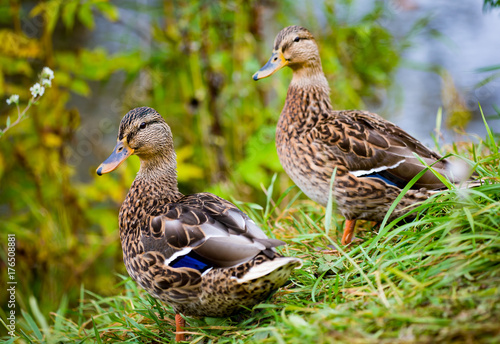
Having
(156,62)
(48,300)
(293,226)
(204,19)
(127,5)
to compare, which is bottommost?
(48,300)

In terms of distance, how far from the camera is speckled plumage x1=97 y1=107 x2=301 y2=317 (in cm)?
194

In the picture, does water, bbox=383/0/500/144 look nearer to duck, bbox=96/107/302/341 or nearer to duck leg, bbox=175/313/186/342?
duck, bbox=96/107/302/341

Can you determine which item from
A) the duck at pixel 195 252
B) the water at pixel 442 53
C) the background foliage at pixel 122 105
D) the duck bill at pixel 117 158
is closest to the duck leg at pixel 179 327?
the duck at pixel 195 252

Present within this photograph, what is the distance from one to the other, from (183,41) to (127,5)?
0.99m

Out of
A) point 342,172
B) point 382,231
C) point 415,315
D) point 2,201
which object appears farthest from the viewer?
point 2,201

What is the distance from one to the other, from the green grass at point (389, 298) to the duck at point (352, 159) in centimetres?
17

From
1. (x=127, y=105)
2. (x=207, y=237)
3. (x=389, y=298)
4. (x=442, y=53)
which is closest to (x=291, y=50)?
(x=207, y=237)

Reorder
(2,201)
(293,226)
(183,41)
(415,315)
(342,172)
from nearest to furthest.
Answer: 1. (415,315)
2. (342,172)
3. (293,226)
4. (2,201)
5. (183,41)

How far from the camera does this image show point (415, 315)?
1577 millimetres

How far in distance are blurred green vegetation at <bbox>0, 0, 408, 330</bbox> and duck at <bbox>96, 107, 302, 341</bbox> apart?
4.20ft

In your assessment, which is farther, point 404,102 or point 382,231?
point 404,102

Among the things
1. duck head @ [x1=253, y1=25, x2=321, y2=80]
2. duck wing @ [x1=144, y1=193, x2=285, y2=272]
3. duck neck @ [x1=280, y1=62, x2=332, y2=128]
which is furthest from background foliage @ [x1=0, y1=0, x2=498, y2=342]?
duck wing @ [x1=144, y1=193, x2=285, y2=272]

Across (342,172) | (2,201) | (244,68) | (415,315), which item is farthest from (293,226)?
(2,201)

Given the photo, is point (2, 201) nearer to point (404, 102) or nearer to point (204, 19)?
point (204, 19)
